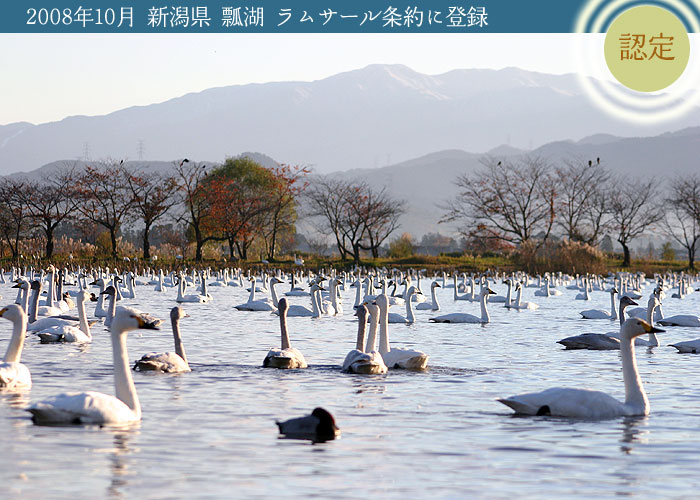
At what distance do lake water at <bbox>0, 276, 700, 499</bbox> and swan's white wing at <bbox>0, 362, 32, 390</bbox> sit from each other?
8.3 inches

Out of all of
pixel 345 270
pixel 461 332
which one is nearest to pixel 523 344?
pixel 461 332

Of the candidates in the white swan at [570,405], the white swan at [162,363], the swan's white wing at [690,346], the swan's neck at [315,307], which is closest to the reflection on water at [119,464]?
the white swan at [570,405]

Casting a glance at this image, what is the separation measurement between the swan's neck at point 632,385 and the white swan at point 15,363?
22.0 ft

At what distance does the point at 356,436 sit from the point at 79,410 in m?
2.47

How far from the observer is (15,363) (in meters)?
11.8

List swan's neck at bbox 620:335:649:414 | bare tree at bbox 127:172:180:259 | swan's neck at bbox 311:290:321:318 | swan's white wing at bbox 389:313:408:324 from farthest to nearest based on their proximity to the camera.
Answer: bare tree at bbox 127:172:180:259, swan's neck at bbox 311:290:321:318, swan's white wing at bbox 389:313:408:324, swan's neck at bbox 620:335:649:414

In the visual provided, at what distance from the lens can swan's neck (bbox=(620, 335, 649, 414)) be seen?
10.8 metres

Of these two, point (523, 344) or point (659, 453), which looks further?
point (523, 344)

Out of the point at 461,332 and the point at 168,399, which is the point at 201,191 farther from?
the point at 168,399

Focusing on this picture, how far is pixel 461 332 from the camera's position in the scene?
22.8 m

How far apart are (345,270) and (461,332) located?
39989 millimetres

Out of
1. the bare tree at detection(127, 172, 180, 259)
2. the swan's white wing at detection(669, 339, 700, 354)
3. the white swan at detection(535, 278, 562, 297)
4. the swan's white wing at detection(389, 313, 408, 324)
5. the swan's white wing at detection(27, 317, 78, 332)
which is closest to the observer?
the swan's white wing at detection(669, 339, 700, 354)

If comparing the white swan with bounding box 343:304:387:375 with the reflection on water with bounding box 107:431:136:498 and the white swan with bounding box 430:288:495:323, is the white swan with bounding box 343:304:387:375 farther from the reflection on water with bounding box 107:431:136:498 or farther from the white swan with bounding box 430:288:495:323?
the white swan with bounding box 430:288:495:323

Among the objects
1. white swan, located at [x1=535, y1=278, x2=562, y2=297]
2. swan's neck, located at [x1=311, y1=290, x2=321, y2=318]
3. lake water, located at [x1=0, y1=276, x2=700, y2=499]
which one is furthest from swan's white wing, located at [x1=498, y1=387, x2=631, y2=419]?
white swan, located at [x1=535, y1=278, x2=562, y2=297]
